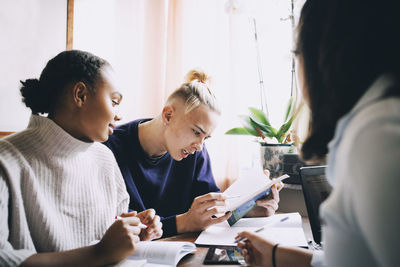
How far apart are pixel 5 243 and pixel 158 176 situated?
31.8 inches

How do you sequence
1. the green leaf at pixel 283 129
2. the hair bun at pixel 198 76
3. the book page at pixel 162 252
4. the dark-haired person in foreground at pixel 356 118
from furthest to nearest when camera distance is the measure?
the green leaf at pixel 283 129 < the hair bun at pixel 198 76 < the book page at pixel 162 252 < the dark-haired person in foreground at pixel 356 118

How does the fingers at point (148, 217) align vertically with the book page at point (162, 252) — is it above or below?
above

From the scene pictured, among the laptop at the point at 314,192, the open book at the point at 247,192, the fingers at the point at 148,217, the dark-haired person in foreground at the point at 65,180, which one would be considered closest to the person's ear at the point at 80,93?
the dark-haired person in foreground at the point at 65,180

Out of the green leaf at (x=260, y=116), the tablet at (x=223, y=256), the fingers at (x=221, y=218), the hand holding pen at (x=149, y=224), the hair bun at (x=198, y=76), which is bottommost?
the tablet at (x=223, y=256)

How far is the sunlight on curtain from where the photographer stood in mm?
1910

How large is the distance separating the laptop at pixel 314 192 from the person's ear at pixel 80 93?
763mm

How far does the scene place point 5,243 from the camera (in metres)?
0.59

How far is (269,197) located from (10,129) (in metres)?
1.30

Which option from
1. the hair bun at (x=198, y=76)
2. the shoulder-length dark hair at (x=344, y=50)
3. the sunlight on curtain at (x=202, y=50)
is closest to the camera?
the shoulder-length dark hair at (x=344, y=50)

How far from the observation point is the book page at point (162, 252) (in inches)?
28.8

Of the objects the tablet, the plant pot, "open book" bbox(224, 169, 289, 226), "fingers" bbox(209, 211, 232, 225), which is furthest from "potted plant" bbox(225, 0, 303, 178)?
the tablet

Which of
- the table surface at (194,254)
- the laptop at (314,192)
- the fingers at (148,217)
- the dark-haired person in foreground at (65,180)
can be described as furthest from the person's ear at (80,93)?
the laptop at (314,192)

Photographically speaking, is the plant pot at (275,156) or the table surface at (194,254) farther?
the plant pot at (275,156)

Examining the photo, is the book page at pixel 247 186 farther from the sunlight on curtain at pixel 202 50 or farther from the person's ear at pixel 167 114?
the sunlight on curtain at pixel 202 50
